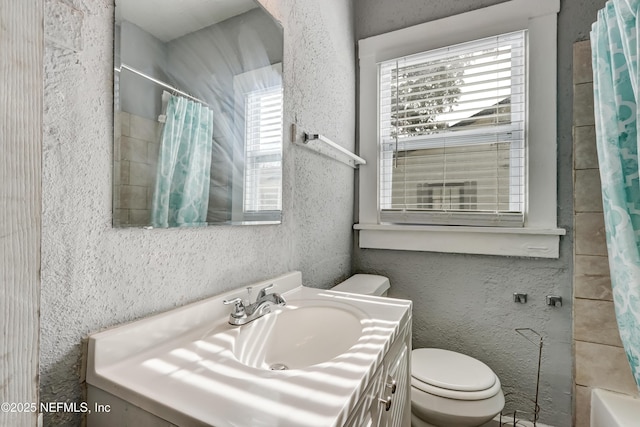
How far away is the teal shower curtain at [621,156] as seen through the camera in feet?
3.15

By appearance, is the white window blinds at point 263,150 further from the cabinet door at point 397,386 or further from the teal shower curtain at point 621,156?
the teal shower curtain at point 621,156

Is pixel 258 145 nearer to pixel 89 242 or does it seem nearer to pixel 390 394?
pixel 89 242

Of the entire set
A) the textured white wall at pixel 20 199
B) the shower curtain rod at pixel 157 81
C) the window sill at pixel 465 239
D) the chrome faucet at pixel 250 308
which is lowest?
the chrome faucet at pixel 250 308

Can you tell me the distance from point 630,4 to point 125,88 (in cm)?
142

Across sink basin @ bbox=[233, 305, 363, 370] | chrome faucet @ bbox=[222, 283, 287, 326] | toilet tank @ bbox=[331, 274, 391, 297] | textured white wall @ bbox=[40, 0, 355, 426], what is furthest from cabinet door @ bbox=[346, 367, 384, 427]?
toilet tank @ bbox=[331, 274, 391, 297]

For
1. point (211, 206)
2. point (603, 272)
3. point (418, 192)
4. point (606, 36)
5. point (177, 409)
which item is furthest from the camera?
point (418, 192)

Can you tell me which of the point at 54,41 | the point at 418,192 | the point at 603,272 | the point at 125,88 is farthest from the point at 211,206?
the point at 603,272

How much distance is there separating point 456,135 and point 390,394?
1.38 m

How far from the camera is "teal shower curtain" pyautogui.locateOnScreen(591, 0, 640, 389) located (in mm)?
960

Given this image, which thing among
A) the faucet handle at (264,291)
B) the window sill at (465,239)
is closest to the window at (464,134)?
the window sill at (465,239)

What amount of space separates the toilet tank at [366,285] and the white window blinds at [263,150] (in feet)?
1.89

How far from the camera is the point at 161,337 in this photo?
677mm

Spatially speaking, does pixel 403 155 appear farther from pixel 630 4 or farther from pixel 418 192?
pixel 630 4

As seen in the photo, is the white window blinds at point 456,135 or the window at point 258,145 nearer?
the window at point 258,145
